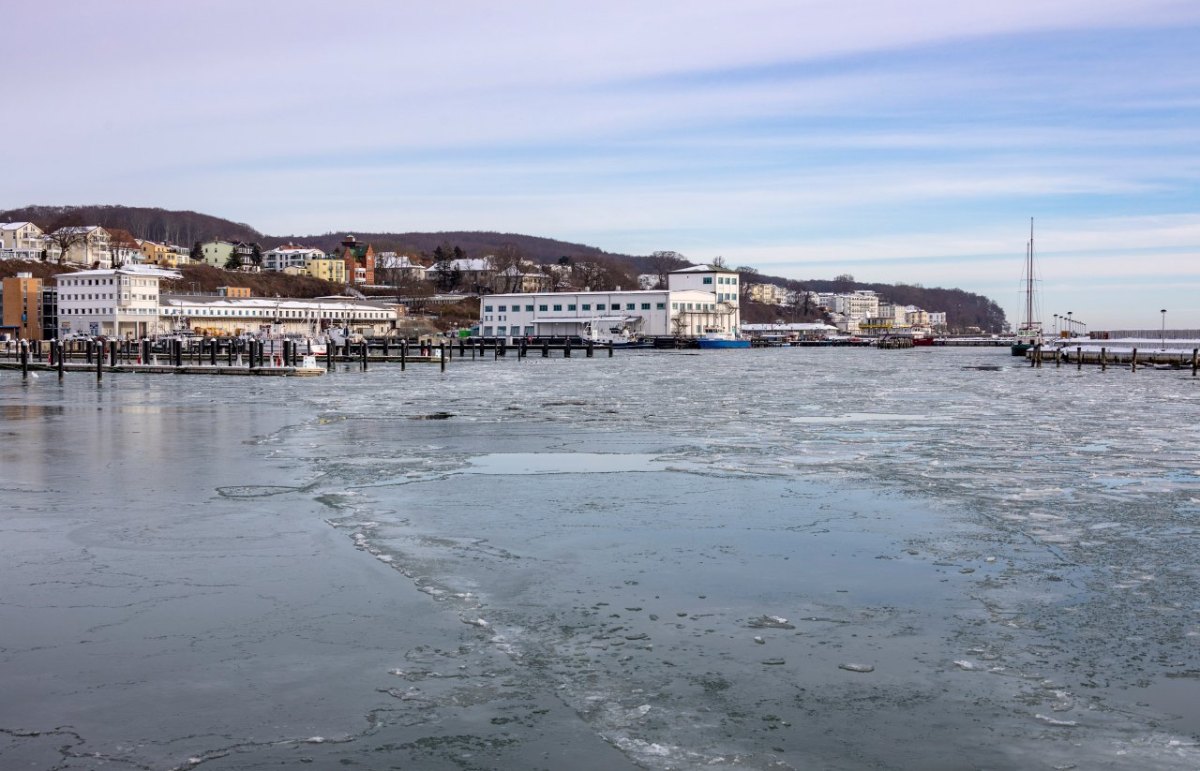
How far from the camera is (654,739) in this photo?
541 centimetres

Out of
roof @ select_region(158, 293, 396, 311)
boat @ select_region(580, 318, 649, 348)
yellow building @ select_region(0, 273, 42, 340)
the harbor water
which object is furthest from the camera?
roof @ select_region(158, 293, 396, 311)

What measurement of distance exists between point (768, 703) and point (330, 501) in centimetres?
791

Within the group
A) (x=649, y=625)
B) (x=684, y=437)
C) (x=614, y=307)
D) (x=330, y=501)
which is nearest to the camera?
(x=649, y=625)

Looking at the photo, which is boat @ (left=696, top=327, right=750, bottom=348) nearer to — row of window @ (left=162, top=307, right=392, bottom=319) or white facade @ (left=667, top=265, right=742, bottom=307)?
white facade @ (left=667, top=265, right=742, bottom=307)

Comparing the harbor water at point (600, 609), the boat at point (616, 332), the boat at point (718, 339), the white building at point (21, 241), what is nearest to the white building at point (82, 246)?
the white building at point (21, 241)

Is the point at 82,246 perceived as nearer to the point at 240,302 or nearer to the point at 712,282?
the point at 240,302

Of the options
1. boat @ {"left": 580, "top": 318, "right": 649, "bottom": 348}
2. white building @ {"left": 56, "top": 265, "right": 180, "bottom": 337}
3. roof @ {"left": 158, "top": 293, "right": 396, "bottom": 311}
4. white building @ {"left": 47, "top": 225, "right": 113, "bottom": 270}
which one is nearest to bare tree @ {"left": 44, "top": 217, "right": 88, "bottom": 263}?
white building @ {"left": 47, "top": 225, "right": 113, "bottom": 270}

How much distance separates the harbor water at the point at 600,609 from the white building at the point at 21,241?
17607 centimetres

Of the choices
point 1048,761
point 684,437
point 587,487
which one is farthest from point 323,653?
point 684,437

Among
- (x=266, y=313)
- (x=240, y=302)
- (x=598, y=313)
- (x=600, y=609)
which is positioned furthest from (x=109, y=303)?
(x=600, y=609)

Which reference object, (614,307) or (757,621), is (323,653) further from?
(614,307)

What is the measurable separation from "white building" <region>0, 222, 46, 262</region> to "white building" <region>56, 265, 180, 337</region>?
57.6 m

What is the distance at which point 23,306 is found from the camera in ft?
404

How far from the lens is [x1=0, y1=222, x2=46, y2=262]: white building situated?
562 ft
